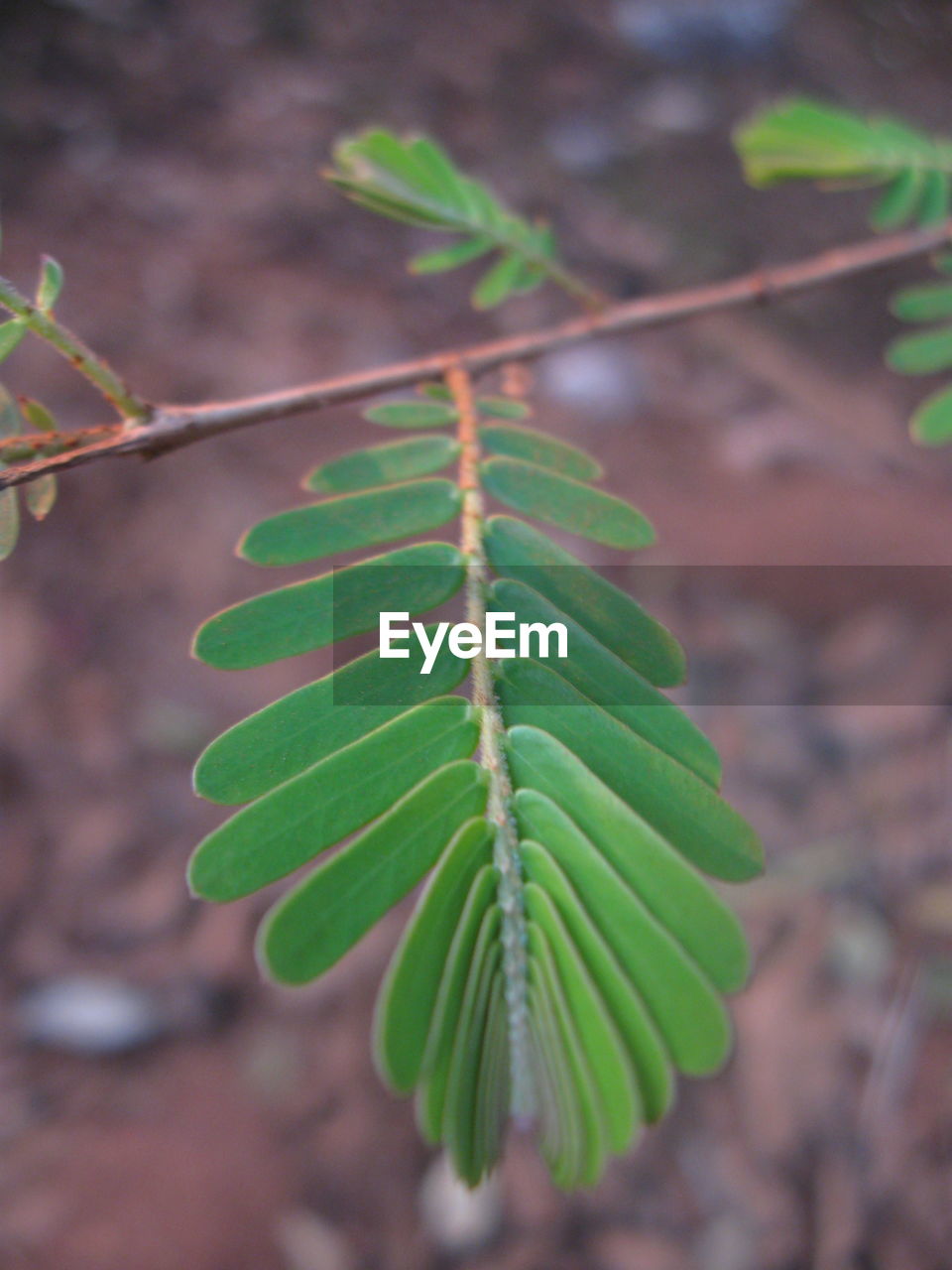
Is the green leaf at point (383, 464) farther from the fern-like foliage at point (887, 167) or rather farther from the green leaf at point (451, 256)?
the fern-like foliage at point (887, 167)

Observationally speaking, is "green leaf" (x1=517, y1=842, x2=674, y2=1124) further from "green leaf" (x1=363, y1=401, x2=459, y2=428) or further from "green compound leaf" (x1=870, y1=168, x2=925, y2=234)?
"green compound leaf" (x1=870, y1=168, x2=925, y2=234)

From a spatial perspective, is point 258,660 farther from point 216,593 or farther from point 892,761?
point 892,761

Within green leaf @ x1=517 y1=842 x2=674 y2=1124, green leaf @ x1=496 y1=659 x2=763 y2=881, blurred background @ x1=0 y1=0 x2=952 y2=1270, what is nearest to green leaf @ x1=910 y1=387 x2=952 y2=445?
green leaf @ x1=496 y1=659 x2=763 y2=881

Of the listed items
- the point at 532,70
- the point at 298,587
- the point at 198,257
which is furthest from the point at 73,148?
the point at 298,587

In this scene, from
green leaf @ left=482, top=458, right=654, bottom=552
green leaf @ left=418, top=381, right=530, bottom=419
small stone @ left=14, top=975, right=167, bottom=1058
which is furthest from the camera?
small stone @ left=14, top=975, right=167, bottom=1058

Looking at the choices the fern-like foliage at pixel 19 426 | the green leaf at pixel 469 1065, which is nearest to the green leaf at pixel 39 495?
the fern-like foliage at pixel 19 426

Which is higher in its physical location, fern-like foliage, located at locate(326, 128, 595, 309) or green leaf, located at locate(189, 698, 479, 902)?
fern-like foliage, located at locate(326, 128, 595, 309)

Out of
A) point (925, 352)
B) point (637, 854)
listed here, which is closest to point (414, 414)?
point (637, 854)

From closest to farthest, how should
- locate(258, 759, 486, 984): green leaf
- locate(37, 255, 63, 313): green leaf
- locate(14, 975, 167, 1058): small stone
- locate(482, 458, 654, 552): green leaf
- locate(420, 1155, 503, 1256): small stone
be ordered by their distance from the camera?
locate(258, 759, 486, 984): green leaf < locate(37, 255, 63, 313): green leaf < locate(482, 458, 654, 552): green leaf < locate(420, 1155, 503, 1256): small stone < locate(14, 975, 167, 1058): small stone
